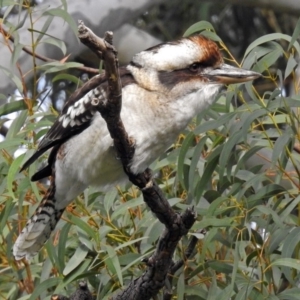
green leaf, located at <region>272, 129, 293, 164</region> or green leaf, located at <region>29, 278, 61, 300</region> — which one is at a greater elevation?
green leaf, located at <region>272, 129, 293, 164</region>

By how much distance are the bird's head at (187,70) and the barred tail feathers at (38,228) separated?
0.46m

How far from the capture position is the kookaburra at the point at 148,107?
7.68 ft

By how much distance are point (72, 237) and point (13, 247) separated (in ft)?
0.63

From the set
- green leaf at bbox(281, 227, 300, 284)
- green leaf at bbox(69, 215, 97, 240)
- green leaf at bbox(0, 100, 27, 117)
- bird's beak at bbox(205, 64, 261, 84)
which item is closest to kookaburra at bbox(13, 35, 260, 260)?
bird's beak at bbox(205, 64, 261, 84)

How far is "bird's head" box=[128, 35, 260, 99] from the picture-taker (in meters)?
2.38

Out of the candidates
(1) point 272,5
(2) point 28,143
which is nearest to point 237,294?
(2) point 28,143

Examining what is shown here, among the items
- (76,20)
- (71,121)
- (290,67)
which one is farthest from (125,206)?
(76,20)

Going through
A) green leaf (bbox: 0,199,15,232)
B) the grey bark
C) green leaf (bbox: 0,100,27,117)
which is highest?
green leaf (bbox: 0,100,27,117)

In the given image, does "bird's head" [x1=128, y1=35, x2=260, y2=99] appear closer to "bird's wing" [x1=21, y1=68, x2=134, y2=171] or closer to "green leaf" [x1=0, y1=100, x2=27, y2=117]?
"bird's wing" [x1=21, y1=68, x2=134, y2=171]

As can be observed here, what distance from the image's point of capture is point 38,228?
107 inches

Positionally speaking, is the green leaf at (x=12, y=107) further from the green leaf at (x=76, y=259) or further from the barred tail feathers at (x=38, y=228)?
the green leaf at (x=76, y=259)

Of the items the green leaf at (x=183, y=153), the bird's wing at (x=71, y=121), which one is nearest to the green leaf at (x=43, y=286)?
the bird's wing at (x=71, y=121)

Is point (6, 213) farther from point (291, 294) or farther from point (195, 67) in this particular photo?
point (291, 294)

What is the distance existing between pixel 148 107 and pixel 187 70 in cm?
14
